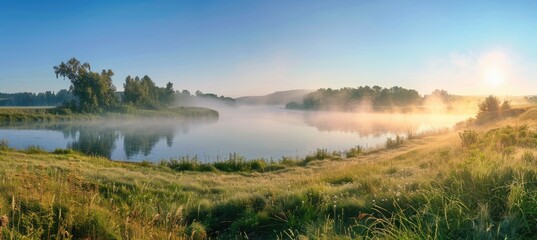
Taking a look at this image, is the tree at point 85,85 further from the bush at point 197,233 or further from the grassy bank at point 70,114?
the bush at point 197,233

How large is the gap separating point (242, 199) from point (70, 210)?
432 cm

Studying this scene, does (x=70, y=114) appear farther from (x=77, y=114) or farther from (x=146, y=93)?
(x=146, y=93)

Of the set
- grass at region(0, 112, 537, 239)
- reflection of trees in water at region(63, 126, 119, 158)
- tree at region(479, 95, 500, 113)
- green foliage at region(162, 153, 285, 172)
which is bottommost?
reflection of trees in water at region(63, 126, 119, 158)

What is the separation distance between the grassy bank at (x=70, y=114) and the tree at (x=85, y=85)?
3395 millimetres

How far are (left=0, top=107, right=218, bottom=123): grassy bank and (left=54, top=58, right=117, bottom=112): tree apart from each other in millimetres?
3395

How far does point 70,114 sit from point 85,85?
10.2 metres

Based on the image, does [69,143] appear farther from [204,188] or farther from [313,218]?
[313,218]

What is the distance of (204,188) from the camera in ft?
46.0

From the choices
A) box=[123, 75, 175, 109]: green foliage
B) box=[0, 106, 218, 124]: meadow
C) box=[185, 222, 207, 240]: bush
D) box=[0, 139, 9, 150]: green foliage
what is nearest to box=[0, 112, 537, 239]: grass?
box=[185, 222, 207, 240]: bush

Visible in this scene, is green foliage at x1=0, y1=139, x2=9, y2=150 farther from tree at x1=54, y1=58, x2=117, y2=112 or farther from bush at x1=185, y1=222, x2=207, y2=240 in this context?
tree at x1=54, y1=58, x2=117, y2=112

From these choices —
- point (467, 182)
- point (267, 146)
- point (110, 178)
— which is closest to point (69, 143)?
point (267, 146)

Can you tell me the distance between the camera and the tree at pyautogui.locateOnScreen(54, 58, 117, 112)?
96000 mm

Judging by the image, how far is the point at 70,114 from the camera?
299 feet

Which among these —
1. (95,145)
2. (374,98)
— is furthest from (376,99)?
(95,145)
